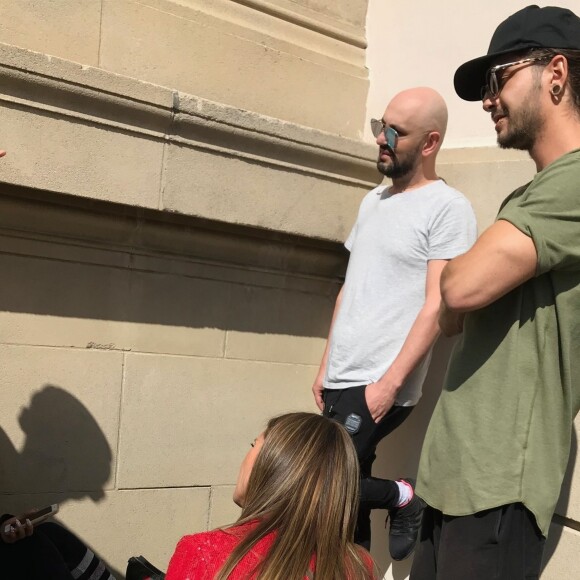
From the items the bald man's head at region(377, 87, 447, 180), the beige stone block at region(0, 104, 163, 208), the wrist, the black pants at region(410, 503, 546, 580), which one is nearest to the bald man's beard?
the bald man's head at region(377, 87, 447, 180)

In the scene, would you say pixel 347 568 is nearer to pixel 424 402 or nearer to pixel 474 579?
pixel 474 579

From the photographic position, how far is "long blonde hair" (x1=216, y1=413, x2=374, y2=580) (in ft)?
6.10

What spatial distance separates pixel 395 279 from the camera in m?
3.08

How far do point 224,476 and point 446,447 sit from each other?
1.57m

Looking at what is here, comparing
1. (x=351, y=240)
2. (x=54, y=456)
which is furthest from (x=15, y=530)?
(x=351, y=240)

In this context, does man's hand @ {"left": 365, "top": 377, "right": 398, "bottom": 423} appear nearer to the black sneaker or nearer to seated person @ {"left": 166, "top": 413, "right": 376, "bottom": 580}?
the black sneaker

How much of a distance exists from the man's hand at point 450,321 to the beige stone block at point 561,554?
0.77 meters

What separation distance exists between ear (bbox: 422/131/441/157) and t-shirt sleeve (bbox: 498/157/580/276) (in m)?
1.14

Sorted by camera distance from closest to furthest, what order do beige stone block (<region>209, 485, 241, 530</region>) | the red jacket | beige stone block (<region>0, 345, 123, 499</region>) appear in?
the red jacket < beige stone block (<region>0, 345, 123, 499</region>) < beige stone block (<region>209, 485, 241, 530</region>)

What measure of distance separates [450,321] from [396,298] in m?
0.68

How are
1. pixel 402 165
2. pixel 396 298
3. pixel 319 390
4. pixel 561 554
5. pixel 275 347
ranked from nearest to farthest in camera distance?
pixel 561 554 < pixel 396 298 < pixel 402 165 < pixel 319 390 < pixel 275 347

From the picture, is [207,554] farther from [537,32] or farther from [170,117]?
[170,117]

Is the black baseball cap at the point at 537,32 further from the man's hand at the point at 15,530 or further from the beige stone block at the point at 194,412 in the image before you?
the man's hand at the point at 15,530

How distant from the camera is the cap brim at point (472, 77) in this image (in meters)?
2.37
